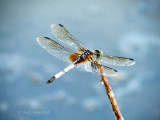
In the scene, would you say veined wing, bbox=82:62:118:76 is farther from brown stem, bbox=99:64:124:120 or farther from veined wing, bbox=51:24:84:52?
veined wing, bbox=51:24:84:52

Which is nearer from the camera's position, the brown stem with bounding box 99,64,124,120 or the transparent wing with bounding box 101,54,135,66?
the brown stem with bounding box 99,64,124,120

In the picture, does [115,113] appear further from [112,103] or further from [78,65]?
[78,65]

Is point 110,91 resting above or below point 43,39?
below

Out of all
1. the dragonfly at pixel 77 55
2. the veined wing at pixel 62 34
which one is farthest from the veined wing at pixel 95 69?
the veined wing at pixel 62 34

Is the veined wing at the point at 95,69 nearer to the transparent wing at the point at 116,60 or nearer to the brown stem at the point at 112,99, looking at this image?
the transparent wing at the point at 116,60

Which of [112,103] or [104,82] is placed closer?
[112,103]

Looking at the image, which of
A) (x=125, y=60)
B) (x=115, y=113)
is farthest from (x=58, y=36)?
(x=115, y=113)

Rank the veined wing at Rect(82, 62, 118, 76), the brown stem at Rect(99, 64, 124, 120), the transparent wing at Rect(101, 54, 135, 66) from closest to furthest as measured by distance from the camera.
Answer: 1. the brown stem at Rect(99, 64, 124, 120)
2. the veined wing at Rect(82, 62, 118, 76)
3. the transparent wing at Rect(101, 54, 135, 66)

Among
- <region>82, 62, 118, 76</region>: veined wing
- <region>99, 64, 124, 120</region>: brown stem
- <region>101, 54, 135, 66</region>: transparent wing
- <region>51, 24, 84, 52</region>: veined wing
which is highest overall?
<region>51, 24, 84, 52</region>: veined wing

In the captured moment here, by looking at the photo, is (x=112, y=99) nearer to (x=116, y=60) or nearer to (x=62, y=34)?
(x=116, y=60)

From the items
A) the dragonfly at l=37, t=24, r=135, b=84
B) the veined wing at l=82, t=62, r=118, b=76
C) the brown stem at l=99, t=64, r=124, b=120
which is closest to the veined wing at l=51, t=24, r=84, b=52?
the dragonfly at l=37, t=24, r=135, b=84
